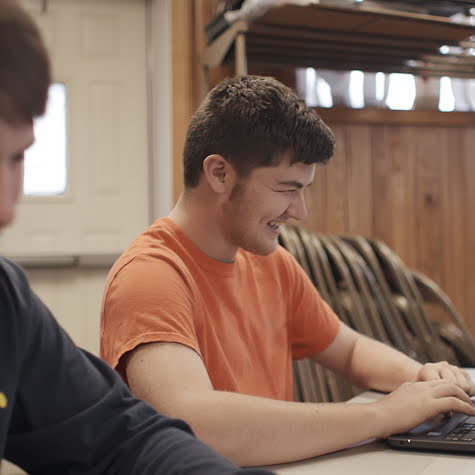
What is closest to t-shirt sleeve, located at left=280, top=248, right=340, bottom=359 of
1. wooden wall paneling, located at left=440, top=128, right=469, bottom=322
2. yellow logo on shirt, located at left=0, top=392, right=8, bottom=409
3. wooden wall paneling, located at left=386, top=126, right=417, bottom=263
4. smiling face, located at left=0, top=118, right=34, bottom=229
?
yellow logo on shirt, located at left=0, top=392, right=8, bottom=409

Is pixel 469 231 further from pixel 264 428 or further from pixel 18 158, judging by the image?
pixel 18 158

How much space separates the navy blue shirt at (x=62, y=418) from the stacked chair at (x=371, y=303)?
4.37 ft

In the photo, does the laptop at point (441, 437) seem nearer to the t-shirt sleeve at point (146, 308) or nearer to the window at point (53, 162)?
the t-shirt sleeve at point (146, 308)

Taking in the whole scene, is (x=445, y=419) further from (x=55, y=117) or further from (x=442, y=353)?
(x=55, y=117)

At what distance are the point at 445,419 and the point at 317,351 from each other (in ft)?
1.31

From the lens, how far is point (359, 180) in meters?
2.92

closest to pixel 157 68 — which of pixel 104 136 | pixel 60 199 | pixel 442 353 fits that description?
pixel 104 136

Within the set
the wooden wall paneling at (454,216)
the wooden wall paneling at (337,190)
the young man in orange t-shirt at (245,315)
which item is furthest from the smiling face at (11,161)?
the wooden wall paneling at (454,216)

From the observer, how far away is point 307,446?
2.75 ft

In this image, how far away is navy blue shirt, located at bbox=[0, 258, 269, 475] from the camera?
0.63 m

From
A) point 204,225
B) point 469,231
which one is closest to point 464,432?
point 204,225

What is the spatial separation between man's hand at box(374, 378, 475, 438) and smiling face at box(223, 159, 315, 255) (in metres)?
0.37

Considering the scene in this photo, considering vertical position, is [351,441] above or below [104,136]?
below

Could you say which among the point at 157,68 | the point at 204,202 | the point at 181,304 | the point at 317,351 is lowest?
the point at 317,351
